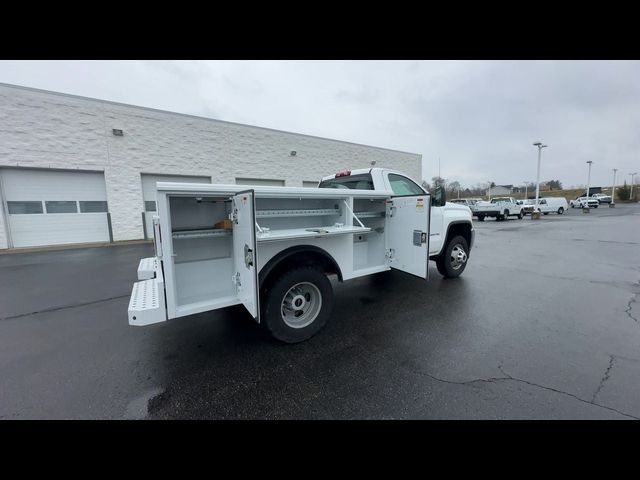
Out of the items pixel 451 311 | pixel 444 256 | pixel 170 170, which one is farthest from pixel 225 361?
pixel 170 170

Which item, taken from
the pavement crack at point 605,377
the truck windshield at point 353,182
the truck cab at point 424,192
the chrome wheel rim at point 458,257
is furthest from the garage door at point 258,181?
the pavement crack at point 605,377

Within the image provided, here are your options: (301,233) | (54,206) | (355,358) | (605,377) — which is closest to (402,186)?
(301,233)

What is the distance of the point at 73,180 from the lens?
11562 mm

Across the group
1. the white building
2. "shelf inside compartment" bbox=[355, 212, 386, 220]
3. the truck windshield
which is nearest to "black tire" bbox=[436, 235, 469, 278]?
"shelf inside compartment" bbox=[355, 212, 386, 220]

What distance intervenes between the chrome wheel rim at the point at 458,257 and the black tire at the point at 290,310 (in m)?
3.78

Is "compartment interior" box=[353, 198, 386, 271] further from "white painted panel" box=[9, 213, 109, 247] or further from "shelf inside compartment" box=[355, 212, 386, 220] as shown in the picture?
"white painted panel" box=[9, 213, 109, 247]

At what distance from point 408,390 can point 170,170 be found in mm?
14370

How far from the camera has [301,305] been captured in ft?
11.8

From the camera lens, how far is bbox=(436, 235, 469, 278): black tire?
5938 millimetres

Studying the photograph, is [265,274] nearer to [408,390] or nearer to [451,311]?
[408,390]

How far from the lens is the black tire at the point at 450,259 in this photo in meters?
5.94

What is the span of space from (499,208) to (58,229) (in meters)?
29.9

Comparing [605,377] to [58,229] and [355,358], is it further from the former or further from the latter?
[58,229]

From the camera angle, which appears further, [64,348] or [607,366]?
[64,348]
